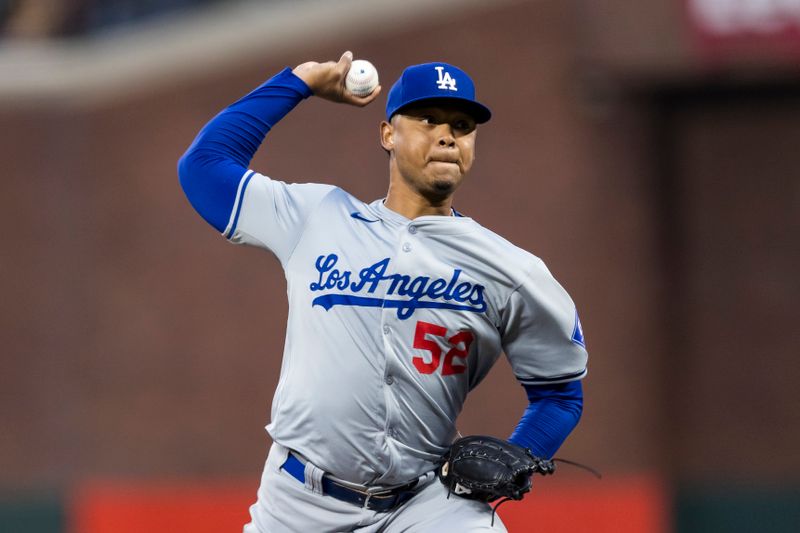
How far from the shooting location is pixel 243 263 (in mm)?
8984

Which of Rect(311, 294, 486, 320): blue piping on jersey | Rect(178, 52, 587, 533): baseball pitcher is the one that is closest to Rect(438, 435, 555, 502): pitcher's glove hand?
Rect(178, 52, 587, 533): baseball pitcher

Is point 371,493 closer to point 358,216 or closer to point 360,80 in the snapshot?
point 358,216

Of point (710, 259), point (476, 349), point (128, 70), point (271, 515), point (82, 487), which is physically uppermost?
point (128, 70)

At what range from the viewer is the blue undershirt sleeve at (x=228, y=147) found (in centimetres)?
341

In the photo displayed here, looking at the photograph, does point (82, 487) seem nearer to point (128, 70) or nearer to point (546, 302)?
point (128, 70)

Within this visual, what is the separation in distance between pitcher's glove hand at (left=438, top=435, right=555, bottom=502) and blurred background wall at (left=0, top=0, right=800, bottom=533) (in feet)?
17.7

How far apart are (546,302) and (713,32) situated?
5.60 m

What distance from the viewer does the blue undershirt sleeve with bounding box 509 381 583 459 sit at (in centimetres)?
344

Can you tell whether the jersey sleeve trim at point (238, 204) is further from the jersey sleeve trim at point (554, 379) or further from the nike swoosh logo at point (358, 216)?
the jersey sleeve trim at point (554, 379)

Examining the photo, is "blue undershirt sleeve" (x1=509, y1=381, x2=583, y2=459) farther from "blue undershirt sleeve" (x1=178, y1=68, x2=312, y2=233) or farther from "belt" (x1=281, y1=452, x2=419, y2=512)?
"blue undershirt sleeve" (x1=178, y1=68, x2=312, y2=233)

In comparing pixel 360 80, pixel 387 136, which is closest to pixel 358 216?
pixel 387 136

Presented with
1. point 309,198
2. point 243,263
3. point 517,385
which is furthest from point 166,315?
point 309,198

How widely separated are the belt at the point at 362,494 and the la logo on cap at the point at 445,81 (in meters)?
1.05

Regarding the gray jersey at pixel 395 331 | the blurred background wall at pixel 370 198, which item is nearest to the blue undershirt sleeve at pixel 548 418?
the gray jersey at pixel 395 331
